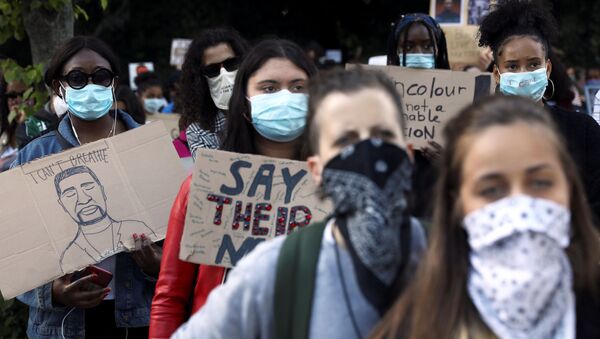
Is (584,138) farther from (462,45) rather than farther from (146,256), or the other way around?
(462,45)

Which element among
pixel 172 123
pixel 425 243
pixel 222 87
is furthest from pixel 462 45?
pixel 425 243

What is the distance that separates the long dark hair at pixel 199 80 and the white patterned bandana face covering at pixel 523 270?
2.97 m

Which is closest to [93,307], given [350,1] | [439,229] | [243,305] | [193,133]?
[193,133]

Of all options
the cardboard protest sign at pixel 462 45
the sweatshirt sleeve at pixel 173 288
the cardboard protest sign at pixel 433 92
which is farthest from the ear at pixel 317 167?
the cardboard protest sign at pixel 462 45

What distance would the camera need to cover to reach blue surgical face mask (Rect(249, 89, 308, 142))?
11.6 feet

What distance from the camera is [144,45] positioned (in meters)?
21.4

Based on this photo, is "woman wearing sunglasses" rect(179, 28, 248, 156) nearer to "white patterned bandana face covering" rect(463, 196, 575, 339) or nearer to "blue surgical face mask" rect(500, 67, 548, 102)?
"blue surgical face mask" rect(500, 67, 548, 102)

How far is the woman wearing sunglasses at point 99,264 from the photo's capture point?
4094 millimetres

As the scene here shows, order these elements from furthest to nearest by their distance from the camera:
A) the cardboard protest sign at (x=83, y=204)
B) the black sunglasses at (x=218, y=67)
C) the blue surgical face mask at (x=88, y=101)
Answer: the black sunglasses at (x=218, y=67)
the blue surgical face mask at (x=88, y=101)
the cardboard protest sign at (x=83, y=204)

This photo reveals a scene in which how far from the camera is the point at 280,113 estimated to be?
139 inches

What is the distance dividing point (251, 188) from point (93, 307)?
124cm

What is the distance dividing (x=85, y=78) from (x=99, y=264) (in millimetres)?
954

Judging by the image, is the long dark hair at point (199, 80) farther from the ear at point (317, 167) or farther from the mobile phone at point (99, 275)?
the ear at point (317, 167)

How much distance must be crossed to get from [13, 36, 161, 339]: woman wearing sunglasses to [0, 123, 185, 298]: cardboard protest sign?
11 cm
